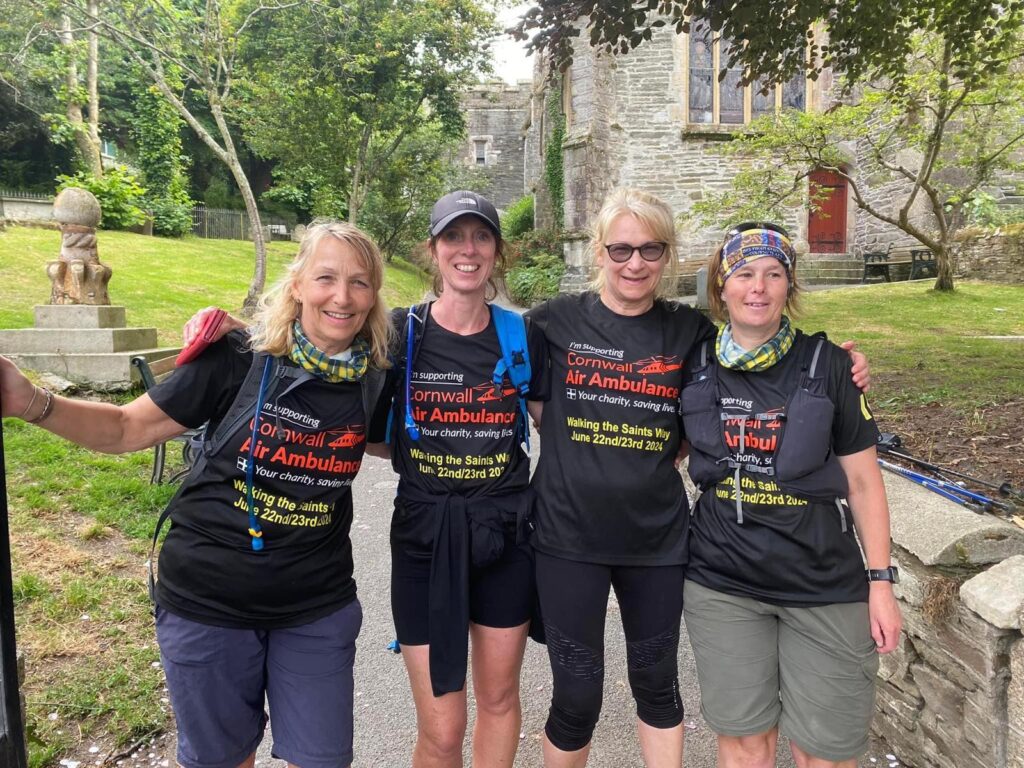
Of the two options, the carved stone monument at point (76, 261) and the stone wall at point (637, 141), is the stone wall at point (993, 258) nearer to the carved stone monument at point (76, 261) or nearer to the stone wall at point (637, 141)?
the stone wall at point (637, 141)

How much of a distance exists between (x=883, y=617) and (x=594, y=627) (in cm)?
84

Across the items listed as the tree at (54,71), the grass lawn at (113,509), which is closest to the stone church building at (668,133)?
the grass lawn at (113,509)

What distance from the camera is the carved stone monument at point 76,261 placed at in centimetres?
789

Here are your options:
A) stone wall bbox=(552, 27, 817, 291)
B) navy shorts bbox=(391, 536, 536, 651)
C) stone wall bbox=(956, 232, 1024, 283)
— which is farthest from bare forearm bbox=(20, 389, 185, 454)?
stone wall bbox=(956, 232, 1024, 283)

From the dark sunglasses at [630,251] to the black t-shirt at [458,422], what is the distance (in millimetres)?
486

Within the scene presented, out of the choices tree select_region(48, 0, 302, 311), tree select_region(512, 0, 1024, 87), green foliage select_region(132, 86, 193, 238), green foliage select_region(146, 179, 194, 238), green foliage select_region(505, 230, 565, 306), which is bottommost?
green foliage select_region(505, 230, 565, 306)

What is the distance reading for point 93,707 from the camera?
2916 millimetres

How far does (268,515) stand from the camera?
6.27ft

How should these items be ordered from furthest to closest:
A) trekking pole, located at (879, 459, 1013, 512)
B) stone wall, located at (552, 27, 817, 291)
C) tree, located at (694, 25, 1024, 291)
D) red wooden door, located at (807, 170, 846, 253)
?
red wooden door, located at (807, 170, 846, 253), stone wall, located at (552, 27, 817, 291), tree, located at (694, 25, 1024, 291), trekking pole, located at (879, 459, 1013, 512)

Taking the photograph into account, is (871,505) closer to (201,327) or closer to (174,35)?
(201,327)

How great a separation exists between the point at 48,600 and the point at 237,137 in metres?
32.9

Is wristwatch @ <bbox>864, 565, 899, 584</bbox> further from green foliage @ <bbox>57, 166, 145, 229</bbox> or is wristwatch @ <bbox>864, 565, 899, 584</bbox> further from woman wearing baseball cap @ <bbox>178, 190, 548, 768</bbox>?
green foliage @ <bbox>57, 166, 145, 229</bbox>

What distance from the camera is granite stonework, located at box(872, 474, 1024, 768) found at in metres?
2.21

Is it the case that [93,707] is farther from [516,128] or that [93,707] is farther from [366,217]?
[516,128]
